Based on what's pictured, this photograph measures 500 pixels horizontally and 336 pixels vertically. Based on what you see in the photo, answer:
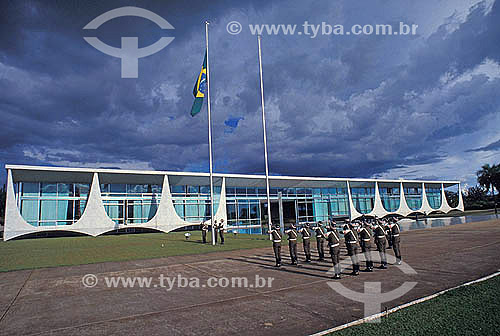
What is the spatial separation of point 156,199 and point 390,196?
1783 inches

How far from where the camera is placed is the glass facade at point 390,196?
62031 mm

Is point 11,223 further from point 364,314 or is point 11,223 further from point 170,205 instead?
point 364,314

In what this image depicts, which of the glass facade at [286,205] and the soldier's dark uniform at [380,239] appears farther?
the glass facade at [286,205]

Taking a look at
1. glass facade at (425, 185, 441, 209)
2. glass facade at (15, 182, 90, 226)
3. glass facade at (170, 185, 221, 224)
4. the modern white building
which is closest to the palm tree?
glass facade at (425, 185, 441, 209)

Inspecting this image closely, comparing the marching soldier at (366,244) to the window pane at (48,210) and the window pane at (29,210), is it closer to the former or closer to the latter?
the window pane at (48,210)

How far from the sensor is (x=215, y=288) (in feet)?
31.3

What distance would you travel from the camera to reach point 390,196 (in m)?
63.3

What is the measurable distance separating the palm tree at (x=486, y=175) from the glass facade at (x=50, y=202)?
92483mm

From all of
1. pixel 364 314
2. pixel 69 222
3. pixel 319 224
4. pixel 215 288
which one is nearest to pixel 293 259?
pixel 319 224

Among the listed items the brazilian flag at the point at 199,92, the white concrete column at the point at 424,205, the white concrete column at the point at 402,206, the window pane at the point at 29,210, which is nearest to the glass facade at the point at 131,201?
the window pane at the point at 29,210

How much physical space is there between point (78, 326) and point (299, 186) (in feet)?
159

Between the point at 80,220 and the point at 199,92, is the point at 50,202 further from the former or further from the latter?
the point at 199,92

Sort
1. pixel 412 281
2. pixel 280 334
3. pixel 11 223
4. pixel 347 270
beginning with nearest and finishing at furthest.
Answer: pixel 280 334 → pixel 412 281 → pixel 347 270 → pixel 11 223

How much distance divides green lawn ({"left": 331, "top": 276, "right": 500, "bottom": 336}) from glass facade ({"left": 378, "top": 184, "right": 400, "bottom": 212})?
5865 centimetres
